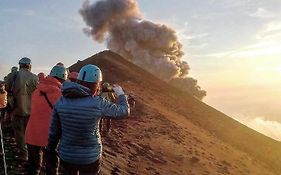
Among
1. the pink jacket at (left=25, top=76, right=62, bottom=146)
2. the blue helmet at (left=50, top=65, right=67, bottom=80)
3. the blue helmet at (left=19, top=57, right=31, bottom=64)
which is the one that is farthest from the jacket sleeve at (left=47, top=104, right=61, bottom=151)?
the blue helmet at (left=19, top=57, right=31, bottom=64)

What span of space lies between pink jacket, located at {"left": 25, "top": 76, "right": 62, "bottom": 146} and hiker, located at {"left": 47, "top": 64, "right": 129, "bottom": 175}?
6.50 ft

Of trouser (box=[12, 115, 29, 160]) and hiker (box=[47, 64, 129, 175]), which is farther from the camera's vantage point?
trouser (box=[12, 115, 29, 160])

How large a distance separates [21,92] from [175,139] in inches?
564

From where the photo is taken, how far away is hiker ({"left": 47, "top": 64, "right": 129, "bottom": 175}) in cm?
501

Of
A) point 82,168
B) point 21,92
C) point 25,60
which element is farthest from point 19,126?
point 82,168

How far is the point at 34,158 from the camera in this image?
7523 mm

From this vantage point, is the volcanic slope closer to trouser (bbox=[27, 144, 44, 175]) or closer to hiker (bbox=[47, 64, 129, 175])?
trouser (bbox=[27, 144, 44, 175])

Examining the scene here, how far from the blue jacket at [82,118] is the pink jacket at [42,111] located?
1.98 meters

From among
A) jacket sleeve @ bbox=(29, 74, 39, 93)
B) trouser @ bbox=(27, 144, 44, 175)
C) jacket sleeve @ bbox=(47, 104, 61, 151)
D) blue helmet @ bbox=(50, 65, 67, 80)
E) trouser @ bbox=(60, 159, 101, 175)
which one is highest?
blue helmet @ bbox=(50, 65, 67, 80)

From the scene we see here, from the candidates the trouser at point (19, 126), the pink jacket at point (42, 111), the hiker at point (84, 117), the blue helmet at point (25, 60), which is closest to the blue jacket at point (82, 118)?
the hiker at point (84, 117)

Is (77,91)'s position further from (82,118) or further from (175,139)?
(175,139)

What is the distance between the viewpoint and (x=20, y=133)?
366 inches

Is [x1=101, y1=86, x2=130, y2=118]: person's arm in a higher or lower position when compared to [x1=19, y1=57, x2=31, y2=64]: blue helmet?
lower

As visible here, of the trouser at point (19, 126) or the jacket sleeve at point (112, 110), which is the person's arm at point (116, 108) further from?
the trouser at point (19, 126)
